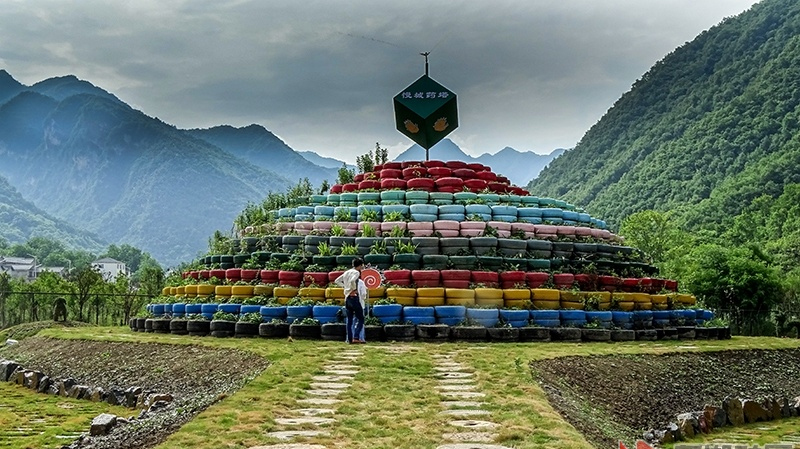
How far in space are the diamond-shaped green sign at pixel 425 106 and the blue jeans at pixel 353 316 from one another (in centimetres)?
938

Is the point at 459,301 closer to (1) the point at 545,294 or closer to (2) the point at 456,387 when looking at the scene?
(1) the point at 545,294

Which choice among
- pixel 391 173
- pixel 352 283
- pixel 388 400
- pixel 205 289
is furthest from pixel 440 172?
pixel 388 400

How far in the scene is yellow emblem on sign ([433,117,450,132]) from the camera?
71.0 feet

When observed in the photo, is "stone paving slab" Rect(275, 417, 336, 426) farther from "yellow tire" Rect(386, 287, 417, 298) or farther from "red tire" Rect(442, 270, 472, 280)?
"red tire" Rect(442, 270, 472, 280)

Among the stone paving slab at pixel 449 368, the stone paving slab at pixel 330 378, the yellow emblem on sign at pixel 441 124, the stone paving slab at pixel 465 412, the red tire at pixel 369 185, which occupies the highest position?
the yellow emblem on sign at pixel 441 124

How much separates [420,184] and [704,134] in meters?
48.8

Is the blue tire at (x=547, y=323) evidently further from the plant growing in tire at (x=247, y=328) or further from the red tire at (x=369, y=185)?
the red tire at (x=369, y=185)

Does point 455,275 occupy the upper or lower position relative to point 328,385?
upper

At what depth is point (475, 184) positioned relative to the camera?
1973 cm

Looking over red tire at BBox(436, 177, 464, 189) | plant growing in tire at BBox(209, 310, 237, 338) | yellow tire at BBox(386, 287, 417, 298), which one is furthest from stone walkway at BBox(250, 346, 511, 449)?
red tire at BBox(436, 177, 464, 189)

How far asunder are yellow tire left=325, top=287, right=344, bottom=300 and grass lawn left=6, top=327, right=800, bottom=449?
1.79 m

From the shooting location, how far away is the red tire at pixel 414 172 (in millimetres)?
19891

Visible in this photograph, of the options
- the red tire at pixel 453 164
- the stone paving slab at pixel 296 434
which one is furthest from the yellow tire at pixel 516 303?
the stone paving slab at pixel 296 434

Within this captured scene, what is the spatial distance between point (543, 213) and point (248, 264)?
695 cm
